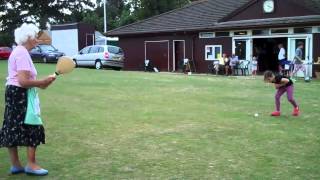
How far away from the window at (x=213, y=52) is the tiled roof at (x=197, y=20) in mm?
1179

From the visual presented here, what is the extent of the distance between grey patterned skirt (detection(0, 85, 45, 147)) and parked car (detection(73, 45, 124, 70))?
2742 cm

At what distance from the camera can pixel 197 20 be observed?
32.9m

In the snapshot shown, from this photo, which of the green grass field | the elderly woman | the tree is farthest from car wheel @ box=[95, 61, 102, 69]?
the tree

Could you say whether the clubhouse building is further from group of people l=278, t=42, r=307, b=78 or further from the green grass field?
the green grass field

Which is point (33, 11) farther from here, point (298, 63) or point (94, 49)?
point (298, 63)

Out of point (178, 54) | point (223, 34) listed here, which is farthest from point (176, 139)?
point (178, 54)

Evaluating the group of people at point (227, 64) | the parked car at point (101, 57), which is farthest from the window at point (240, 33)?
the parked car at point (101, 57)

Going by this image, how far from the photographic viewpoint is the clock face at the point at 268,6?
27906mm

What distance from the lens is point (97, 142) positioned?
8.39m

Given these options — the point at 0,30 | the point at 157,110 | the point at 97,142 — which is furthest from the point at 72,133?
the point at 0,30

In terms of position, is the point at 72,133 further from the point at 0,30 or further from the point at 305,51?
the point at 0,30

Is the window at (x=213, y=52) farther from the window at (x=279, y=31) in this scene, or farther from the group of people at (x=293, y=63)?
the group of people at (x=293, y=63)

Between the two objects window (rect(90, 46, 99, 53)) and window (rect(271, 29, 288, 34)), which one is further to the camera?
window (rect(90, 46, 99, 53))

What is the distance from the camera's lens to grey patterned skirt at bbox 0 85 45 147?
617 centimetres
